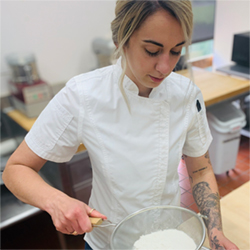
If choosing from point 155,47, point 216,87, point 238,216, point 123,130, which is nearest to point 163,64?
point 155,47

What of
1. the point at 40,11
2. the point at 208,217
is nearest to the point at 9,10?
the point at 40,11

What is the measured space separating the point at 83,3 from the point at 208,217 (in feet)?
3.12

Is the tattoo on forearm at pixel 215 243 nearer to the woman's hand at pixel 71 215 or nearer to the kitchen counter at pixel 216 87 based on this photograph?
the woman's hand at pixel 71 215

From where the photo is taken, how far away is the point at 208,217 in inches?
31.4

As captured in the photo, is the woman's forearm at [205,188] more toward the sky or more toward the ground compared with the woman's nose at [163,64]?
more toward the ground

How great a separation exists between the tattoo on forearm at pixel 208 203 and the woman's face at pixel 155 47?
1.19 ft

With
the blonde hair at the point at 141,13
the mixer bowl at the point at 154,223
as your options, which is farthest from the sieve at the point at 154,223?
the blonde hair at the point at 141,13

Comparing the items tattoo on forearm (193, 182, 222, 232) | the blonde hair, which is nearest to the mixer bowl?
tattoo on forearm (193, 182, 222, 232)

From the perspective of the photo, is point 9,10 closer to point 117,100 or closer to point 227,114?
point 117,100

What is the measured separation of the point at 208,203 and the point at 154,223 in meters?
0.18

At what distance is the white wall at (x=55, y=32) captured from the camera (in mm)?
1128

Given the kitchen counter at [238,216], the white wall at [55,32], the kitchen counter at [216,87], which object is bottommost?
the kitchen counter at [238,216]

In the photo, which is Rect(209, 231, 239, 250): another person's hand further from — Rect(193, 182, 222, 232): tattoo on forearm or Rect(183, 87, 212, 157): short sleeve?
Rect(183, 87, 212, 157): short sleeve

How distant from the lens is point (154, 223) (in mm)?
735
